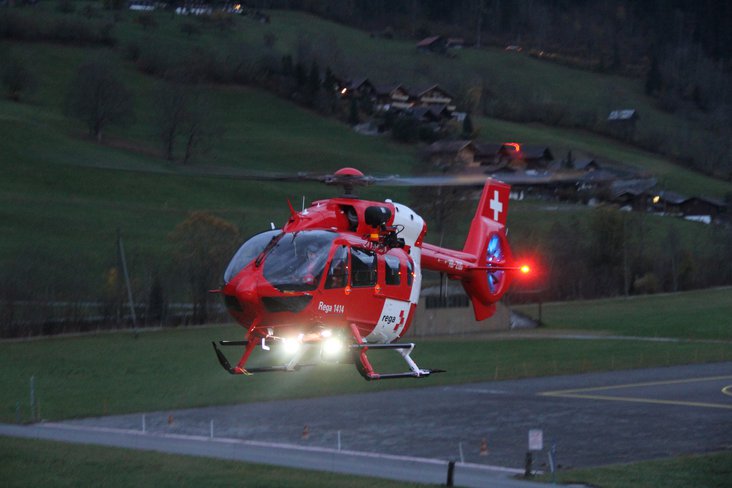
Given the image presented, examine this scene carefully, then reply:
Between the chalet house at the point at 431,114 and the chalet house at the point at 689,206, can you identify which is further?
the chalet house at the point at 689,206

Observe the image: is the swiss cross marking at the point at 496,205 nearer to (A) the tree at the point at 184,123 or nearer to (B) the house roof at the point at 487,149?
(B) the house roof at the point at 487,149

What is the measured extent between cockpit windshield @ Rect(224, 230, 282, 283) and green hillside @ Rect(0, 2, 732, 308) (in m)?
34.7

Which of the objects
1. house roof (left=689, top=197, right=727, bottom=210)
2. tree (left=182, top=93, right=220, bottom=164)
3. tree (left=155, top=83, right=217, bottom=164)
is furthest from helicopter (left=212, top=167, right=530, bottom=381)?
house roof (left=689, top=197, right=727, bottom=210)

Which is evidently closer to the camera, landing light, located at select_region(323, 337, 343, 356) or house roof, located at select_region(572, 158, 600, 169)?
landing light, located at select_region(323, 337, 343, 356)

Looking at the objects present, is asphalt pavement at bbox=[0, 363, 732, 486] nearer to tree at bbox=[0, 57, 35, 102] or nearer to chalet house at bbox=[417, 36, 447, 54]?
tree at bbox=[0, 57, 35, 102]

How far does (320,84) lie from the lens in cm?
10394

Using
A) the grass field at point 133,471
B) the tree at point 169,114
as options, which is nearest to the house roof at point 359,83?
the tree at point 169,114

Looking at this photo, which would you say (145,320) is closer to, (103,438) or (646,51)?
(103,438)

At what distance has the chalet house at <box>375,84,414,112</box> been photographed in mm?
89438

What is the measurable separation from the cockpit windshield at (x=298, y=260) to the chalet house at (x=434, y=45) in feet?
368

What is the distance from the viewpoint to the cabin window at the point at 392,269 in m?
21.1

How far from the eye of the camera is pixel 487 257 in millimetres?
24594

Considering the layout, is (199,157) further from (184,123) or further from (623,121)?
(623,121)

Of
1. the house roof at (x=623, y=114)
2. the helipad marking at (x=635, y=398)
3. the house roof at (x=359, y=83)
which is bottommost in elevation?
the helipad marking at (x=635, y=398)
